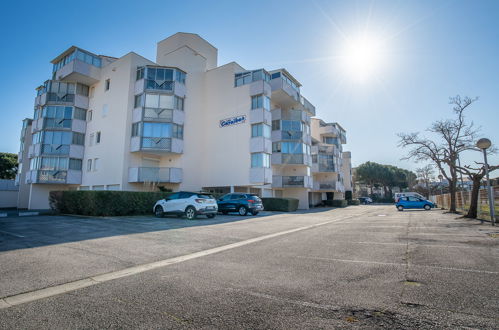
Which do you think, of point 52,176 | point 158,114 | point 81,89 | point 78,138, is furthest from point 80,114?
point 158,114

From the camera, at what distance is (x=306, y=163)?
33375mm

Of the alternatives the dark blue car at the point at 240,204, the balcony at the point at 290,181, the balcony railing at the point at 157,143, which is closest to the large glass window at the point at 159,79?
the balcony railing at the point at 157,143

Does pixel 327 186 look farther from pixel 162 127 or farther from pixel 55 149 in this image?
pixel 55 149

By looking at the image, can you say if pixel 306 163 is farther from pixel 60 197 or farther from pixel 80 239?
pixel 80 239

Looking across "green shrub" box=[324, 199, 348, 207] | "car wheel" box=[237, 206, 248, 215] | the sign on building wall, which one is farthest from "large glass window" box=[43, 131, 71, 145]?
"green shrub" box=[324, 199, 348, 207]

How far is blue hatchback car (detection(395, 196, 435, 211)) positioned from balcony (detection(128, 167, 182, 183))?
2441cm

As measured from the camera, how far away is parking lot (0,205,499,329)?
2994mm

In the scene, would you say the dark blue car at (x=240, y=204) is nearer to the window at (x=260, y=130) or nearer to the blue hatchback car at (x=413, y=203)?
the window at (x=260, y=130)

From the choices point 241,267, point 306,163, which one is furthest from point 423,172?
point 241,267

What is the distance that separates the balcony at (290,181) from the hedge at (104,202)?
15.9 m

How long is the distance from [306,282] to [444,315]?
1.80 meters

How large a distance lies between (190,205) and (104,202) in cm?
588

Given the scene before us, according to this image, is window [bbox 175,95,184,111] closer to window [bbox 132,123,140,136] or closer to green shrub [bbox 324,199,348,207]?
window [bbox 132,123,140,136]

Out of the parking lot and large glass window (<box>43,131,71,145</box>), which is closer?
the parking lot
